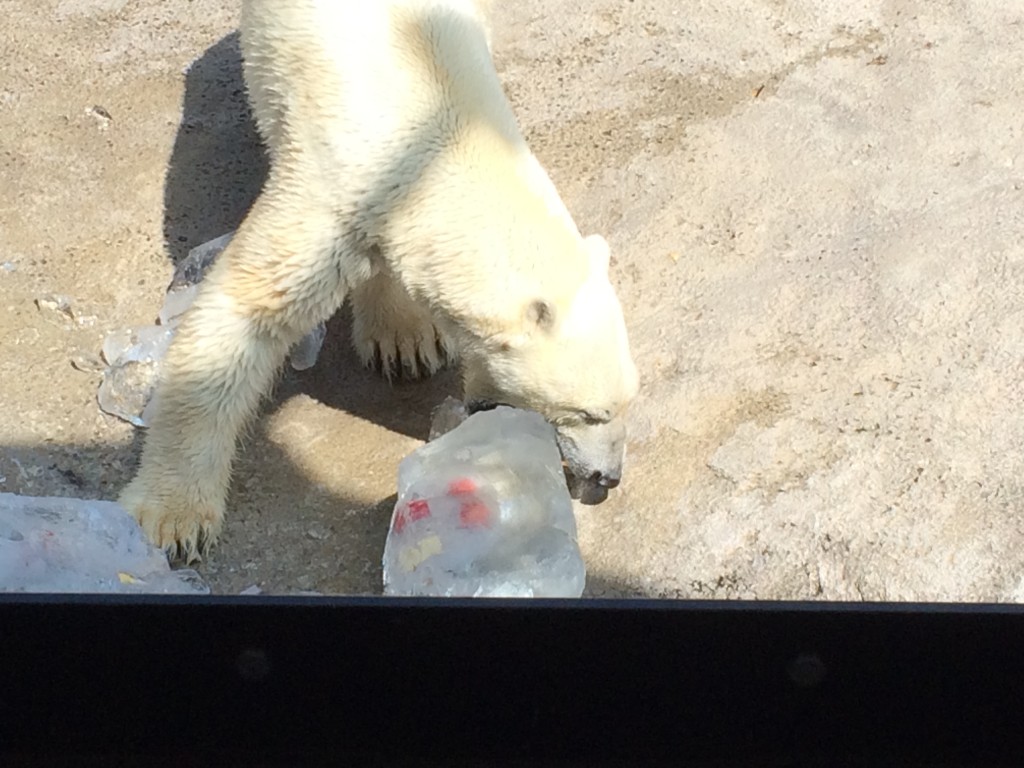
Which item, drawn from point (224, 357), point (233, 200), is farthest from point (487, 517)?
point (233, 200)

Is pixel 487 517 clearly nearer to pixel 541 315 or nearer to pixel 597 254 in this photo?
pixel 541 315

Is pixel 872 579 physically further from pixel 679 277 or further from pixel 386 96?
pixel 386 96

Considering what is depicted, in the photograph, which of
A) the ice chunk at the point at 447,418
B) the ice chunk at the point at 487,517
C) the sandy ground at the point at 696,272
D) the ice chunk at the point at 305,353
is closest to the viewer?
the ice chunk at the point at 487,517

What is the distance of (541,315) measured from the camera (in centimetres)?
193

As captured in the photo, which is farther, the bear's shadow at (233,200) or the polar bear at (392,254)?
the bear's shadow at (233,200)

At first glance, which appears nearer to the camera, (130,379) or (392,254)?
(392,254)

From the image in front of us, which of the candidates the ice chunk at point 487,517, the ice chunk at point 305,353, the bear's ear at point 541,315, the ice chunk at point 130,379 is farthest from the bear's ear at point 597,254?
the ice chunk at point 130,379

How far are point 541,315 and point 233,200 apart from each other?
1256mm

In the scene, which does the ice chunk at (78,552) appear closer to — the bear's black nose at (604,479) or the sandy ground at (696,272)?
the sandy ground at (696,272)

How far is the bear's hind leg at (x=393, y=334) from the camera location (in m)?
2.45

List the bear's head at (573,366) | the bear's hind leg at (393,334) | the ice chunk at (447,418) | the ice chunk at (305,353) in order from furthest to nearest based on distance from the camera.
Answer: the ice chunk at (305,353)
the bear's hind leg at (393,334)
the ice chunk at (447,418)
the bear's head at (573,366)

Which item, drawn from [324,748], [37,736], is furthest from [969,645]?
[37,736]

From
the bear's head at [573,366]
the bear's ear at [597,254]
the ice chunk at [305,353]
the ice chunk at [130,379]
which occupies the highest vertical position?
the bear's ear at [597,254]

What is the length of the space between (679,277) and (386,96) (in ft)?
2.94
